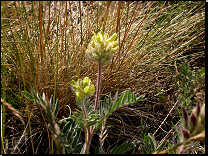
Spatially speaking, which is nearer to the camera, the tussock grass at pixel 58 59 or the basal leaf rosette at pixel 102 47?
the basal leaf rosette at pixel 102 47

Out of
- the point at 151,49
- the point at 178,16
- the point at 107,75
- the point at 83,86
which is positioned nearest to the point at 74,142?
the point at 83,86

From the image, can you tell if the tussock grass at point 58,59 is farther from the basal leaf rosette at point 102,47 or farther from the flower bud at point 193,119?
the flower bud at point 193,119

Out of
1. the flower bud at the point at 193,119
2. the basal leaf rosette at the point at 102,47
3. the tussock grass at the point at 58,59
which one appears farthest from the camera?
the tussock grass at the point at 58,59

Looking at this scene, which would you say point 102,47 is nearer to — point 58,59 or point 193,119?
point 193,119

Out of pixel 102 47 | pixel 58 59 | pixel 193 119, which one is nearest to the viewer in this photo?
pixel 193 119

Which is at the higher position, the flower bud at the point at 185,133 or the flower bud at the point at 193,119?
the flower bud at the point at 193,119

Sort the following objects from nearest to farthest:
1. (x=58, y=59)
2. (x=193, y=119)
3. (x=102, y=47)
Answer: (x=193, y=119), (x=102, y=47), (x=58, y=59)

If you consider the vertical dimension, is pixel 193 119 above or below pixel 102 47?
below

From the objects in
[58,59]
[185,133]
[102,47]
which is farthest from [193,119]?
[58,59]

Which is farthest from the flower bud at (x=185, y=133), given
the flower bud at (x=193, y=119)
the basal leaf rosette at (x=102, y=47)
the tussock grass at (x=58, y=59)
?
the tussock grass at (x=58, y=59)

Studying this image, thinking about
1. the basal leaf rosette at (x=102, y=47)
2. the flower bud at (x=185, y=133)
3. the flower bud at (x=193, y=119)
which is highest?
the basal leaf rosette at (x=102, y=47)

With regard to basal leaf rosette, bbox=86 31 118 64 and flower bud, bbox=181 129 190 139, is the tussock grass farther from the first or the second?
flower bud, bbox=181 129 190 139

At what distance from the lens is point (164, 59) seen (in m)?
1.47

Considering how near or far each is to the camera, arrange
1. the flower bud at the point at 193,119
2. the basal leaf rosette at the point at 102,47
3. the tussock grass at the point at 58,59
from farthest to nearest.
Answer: the tussock grass at the point at 58,59
the basal leaf rosette at the point at 102,47
the flower bud at the point at 193,119
